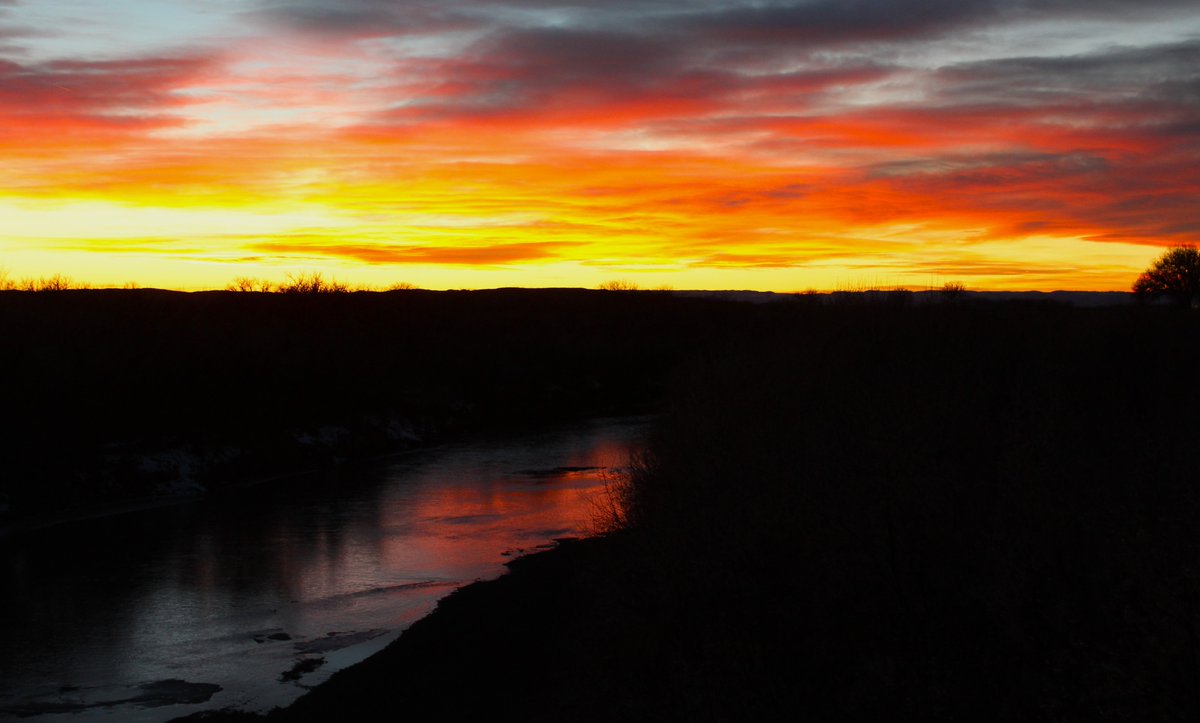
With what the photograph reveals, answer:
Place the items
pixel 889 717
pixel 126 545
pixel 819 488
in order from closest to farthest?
1. pixel 889 717
2. pixel 819 488
3. pixel 126 545

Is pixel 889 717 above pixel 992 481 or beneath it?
beneath

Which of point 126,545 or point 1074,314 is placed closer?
point 126,545

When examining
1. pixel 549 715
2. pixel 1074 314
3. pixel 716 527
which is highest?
pixel 1074 314

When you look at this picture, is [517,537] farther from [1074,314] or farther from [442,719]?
[1074,314]

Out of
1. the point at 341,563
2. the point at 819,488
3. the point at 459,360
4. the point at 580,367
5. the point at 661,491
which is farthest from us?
the point at 580,367

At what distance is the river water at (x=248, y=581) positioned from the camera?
10555mm

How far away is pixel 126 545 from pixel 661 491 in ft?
33.1

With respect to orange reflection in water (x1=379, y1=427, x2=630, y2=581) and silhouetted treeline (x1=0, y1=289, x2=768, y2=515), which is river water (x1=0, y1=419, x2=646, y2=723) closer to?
orange reflection in water (x1=379, y1=427, x2=630, y2=581)

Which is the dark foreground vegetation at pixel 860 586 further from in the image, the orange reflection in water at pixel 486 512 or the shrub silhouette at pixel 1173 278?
the shrub silhouette at pixel 1173 278

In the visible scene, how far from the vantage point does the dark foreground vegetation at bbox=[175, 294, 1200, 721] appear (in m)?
7.79

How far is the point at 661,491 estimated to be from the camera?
472 inches

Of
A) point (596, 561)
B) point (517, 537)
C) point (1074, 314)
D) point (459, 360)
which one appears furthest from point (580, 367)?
point (596, 561)

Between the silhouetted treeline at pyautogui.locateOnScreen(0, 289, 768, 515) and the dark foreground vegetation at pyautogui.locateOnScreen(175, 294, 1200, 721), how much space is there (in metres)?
13.2

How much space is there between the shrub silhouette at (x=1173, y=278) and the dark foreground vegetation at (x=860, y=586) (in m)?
59.7
